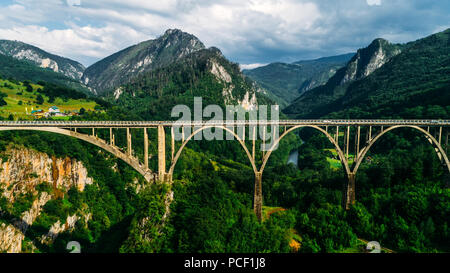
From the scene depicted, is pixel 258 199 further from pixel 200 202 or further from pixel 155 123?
pixel 155 123

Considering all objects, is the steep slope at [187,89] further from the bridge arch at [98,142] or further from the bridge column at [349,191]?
the bridge arch at [98,142]

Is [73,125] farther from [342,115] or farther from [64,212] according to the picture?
[342,115]

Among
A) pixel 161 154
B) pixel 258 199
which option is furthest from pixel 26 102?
pixel 258 199

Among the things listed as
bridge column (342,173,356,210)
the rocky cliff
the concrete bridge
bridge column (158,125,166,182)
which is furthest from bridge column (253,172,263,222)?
the rocky cliff

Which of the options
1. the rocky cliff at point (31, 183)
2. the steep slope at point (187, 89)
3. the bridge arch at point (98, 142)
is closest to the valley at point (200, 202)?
the rocky cliff at point (31, 183)

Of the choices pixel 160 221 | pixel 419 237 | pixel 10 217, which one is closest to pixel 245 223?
pixel 160 221
